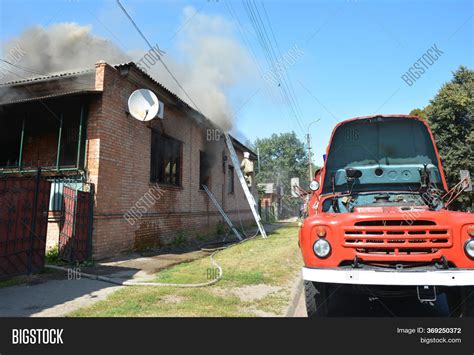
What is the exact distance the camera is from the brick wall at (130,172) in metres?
7.55

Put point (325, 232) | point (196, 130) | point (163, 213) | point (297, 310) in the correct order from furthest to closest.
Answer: point (196, 130) → point (163, 213) → point (297, 310) → point (325, 232)

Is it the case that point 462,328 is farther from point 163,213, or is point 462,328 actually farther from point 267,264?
point 163,213

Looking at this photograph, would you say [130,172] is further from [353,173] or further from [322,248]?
[322,248]

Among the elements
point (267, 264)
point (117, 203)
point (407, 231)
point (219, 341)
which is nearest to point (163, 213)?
point (117, 203)

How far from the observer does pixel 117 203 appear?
8.05m

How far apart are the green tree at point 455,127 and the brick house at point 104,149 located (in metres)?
13.8

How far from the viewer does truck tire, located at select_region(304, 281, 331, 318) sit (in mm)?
3674

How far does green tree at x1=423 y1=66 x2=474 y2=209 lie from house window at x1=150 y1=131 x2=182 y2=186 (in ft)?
45.7

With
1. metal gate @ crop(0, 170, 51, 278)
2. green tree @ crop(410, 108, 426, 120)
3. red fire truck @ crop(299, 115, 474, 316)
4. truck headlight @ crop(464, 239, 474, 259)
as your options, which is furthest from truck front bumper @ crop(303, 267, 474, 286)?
green tree @ crop(410, 108, 426, 120)

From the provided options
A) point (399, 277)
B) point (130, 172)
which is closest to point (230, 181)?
point (130, 172)

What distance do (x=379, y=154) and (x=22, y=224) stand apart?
21.0 ft

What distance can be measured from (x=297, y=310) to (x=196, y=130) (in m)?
9.68

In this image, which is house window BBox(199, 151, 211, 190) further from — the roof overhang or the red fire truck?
the red fire truck

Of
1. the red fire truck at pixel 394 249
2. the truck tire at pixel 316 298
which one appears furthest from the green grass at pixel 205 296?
the red fire truck at pixel 394 249
